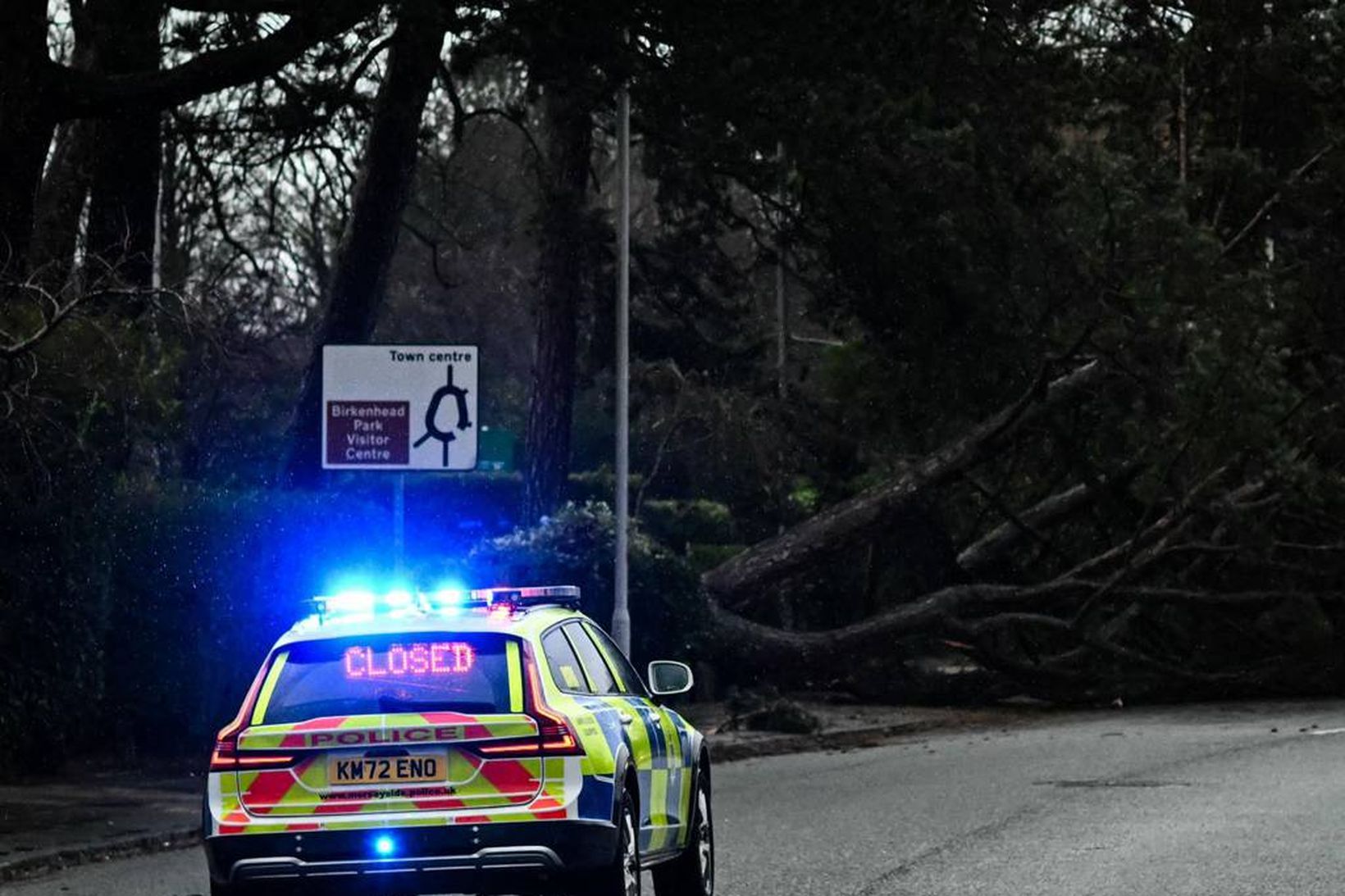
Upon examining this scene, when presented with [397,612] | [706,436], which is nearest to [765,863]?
[397,612]

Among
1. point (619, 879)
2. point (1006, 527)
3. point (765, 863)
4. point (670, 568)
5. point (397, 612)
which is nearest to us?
point (619, 879)

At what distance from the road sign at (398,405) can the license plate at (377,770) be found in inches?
312

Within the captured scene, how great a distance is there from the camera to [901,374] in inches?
1204

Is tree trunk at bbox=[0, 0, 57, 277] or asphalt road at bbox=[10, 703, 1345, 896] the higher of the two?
tree trunk at bbox=[0, 0, 57, 277]

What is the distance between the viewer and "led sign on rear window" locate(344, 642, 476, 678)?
9.41 metres

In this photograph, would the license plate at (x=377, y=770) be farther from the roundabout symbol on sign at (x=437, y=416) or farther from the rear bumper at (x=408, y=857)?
the roundabout symbol on sign at (x=437, y=416)

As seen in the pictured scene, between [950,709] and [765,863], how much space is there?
1584 cm

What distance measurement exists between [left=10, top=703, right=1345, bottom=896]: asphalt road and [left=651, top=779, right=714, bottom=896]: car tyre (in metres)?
0.63

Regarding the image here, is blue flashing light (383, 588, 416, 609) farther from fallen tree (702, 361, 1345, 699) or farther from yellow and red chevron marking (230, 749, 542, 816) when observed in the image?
fallen tree (702, 361, 1345, 699)

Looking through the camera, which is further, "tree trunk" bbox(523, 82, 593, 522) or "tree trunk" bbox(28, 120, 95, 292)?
"tree trunk" bbox(523, 82, 593, 522)

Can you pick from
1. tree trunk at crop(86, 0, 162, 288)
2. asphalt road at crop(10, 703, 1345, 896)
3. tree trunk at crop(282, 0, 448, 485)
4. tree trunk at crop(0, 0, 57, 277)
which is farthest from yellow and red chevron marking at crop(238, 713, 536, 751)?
tree trunk at crop(282, 0, 448, 485)

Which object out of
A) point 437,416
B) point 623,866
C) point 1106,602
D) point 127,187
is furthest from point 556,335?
point 623,866

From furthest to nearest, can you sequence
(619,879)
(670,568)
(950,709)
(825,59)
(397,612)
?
(950,709), (670,568), (825,59), (397,612), (619,879)

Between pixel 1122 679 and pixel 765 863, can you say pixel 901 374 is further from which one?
pixel 765 863
